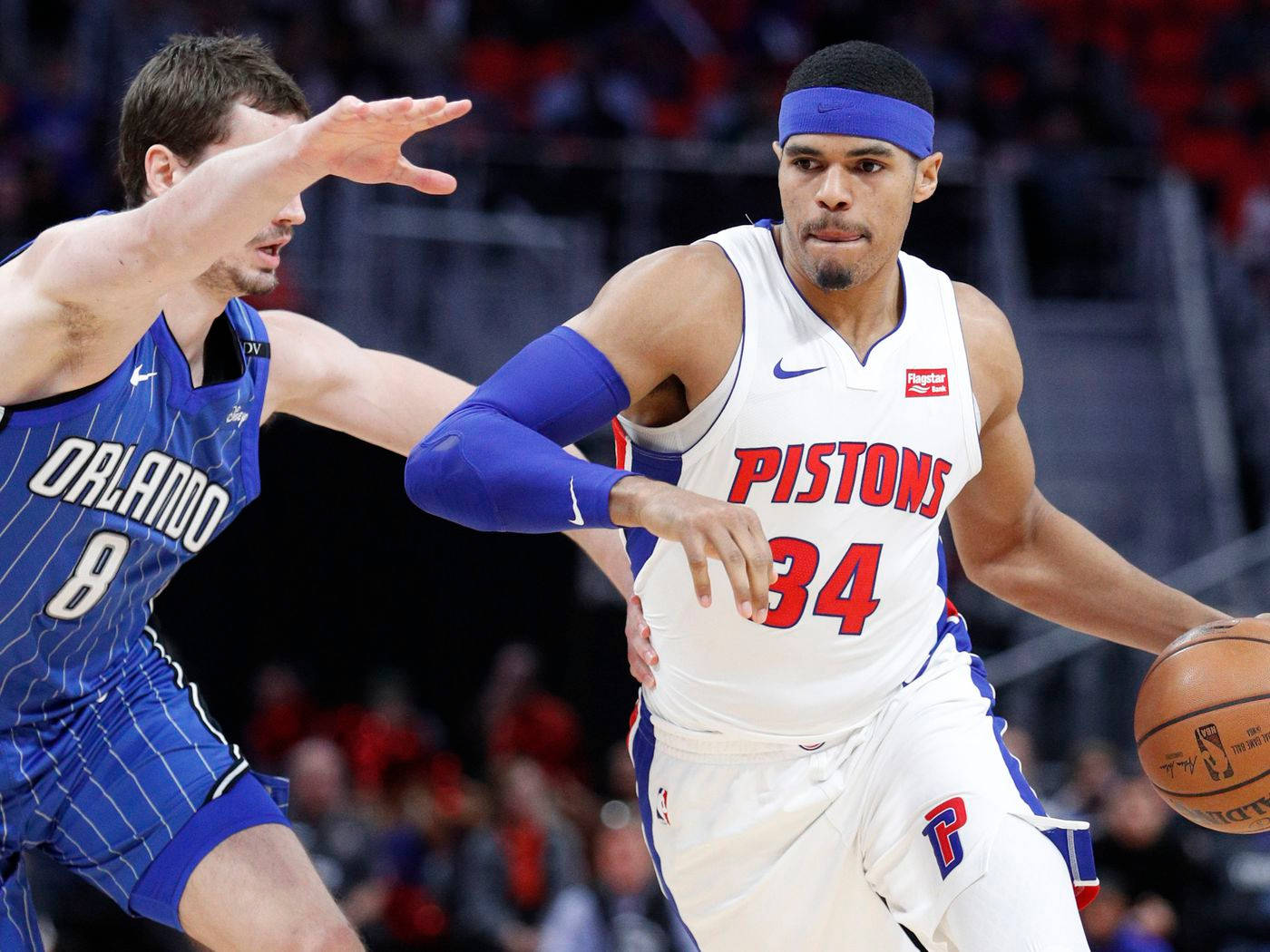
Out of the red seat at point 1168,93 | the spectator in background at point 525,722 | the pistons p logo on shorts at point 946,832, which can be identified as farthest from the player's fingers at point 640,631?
the red seat at point 1168,93

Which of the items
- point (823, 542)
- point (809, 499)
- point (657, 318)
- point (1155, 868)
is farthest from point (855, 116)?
point (1155, 868)

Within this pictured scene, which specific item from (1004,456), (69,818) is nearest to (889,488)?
(1004,456)

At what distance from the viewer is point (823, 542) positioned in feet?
13.1

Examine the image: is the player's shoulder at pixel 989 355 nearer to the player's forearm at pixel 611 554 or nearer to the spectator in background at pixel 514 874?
the player's forearm at pixel 611 554

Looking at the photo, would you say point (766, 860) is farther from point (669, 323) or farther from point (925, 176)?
point (925, 176)

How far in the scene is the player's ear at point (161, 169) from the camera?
4180 millimetres

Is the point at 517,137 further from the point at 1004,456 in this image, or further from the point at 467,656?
the point at 1004,456

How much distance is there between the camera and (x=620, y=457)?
4.27m

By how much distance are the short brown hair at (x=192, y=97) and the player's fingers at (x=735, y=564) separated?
193 cm

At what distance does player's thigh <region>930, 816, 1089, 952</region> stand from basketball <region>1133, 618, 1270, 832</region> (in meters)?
0.59

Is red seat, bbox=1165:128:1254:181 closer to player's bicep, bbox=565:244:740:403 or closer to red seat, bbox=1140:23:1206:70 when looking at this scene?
red seat, bbox=1140:23:1206:70

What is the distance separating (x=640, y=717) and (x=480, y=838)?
5735 mm

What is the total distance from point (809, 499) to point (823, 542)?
117 millimetres

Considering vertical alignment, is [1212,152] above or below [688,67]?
below
